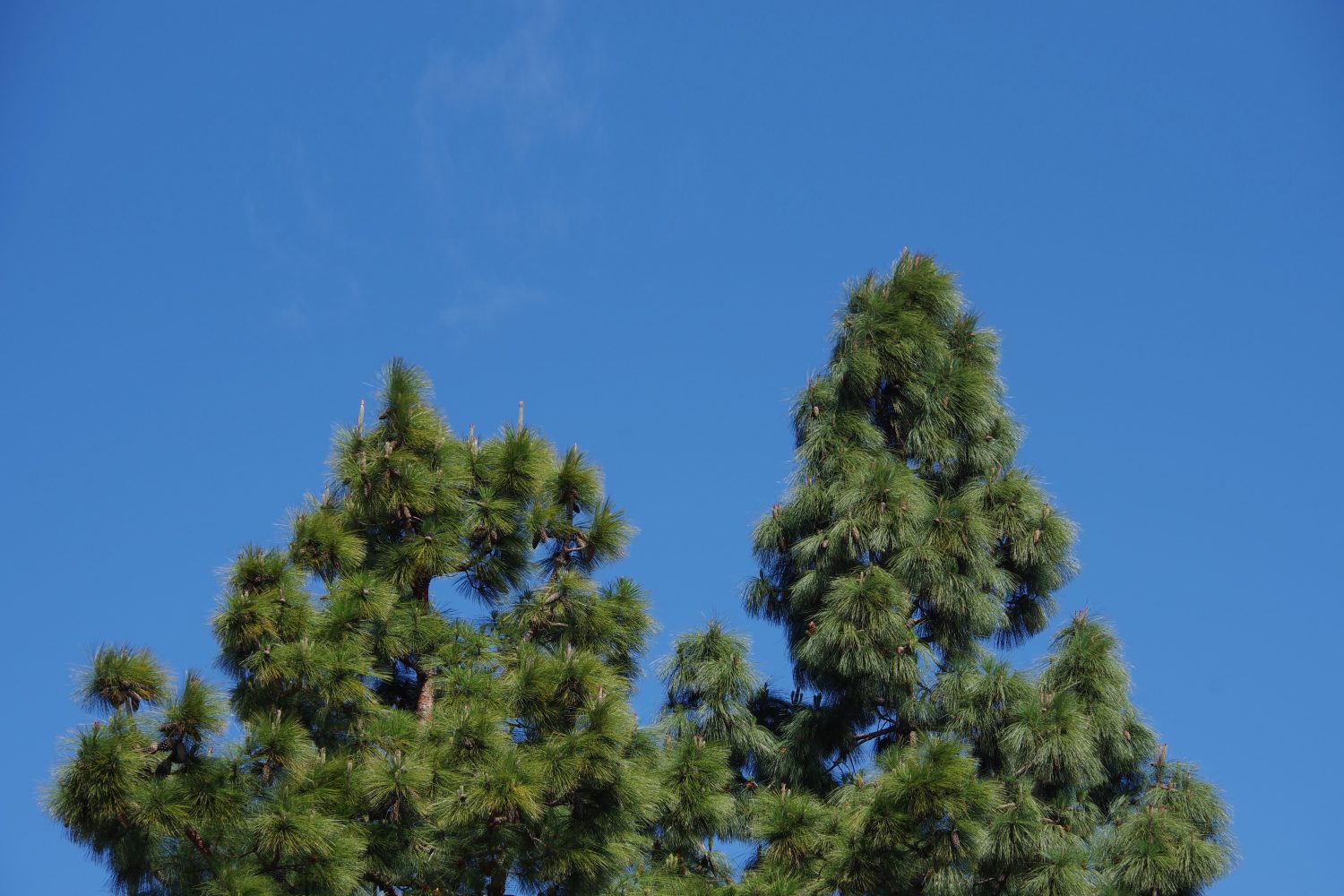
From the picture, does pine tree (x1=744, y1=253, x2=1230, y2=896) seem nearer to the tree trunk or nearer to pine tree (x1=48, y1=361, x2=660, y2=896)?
pine tree (x1=48, y1=361, x2=660, y2=896)

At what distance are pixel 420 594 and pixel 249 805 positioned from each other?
2.39 metres

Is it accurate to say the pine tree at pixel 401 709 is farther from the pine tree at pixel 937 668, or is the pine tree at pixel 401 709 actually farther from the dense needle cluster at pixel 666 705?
the pine tree at pixel 937 668

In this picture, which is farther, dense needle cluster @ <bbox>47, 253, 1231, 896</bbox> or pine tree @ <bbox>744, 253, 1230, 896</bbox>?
pine tree @ <bbox>744, 253, 1230, 896</bbox>

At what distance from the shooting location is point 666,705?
39.1 feet

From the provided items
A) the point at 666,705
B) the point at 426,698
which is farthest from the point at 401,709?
the point at 666,705

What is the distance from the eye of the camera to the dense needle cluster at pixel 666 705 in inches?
320

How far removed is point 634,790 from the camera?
8461 millimetres

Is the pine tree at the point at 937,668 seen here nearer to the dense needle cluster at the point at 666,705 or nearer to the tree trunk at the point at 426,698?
the dense needle cluster at the point at 666,705

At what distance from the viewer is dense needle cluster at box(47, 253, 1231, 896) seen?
812cm

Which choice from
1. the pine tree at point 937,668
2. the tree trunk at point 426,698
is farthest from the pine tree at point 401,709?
the pine tree at point 937,668

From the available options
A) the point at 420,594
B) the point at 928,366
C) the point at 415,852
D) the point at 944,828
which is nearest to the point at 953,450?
the point at 928,366

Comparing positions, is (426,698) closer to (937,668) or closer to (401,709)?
(401,709)

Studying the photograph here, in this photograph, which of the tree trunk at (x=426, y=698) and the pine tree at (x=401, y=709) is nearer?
the pine tree at (x=401, y=709)

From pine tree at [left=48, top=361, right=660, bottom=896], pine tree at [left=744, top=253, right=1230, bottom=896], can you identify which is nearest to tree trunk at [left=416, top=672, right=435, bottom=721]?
pine tree at [left=48, top=361, right=660, bottom=896]
